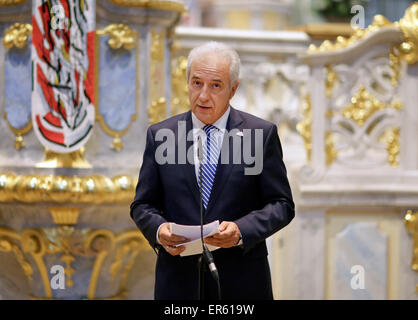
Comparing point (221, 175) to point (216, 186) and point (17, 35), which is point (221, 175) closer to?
point (216, 186)

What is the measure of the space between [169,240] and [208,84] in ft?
1.89

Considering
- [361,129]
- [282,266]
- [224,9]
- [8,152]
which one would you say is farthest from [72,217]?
[224,9]

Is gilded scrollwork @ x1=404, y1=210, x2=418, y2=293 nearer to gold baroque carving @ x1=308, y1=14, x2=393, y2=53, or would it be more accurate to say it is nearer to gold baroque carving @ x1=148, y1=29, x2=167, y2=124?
gold baroque carving @ x1=308, y1=14, x2=393, y2=53

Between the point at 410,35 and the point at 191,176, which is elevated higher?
the point at 410,35

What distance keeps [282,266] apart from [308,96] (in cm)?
124

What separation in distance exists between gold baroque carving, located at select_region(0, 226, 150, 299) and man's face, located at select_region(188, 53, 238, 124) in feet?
7.21

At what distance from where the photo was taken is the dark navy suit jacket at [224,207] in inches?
121

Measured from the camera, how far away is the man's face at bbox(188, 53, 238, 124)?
3.04m

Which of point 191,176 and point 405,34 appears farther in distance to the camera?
point 405,34

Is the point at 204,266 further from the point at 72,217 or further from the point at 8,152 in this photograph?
the point at 8,152

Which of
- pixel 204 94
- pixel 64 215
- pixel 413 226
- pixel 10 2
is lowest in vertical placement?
pixel 413 226

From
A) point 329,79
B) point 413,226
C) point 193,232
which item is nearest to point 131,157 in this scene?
point 329,79

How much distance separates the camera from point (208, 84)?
9.95 feet

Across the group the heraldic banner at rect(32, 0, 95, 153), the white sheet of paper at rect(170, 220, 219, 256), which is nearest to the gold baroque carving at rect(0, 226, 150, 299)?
the heraldic banner at rect(32, 0, 95, 153)
